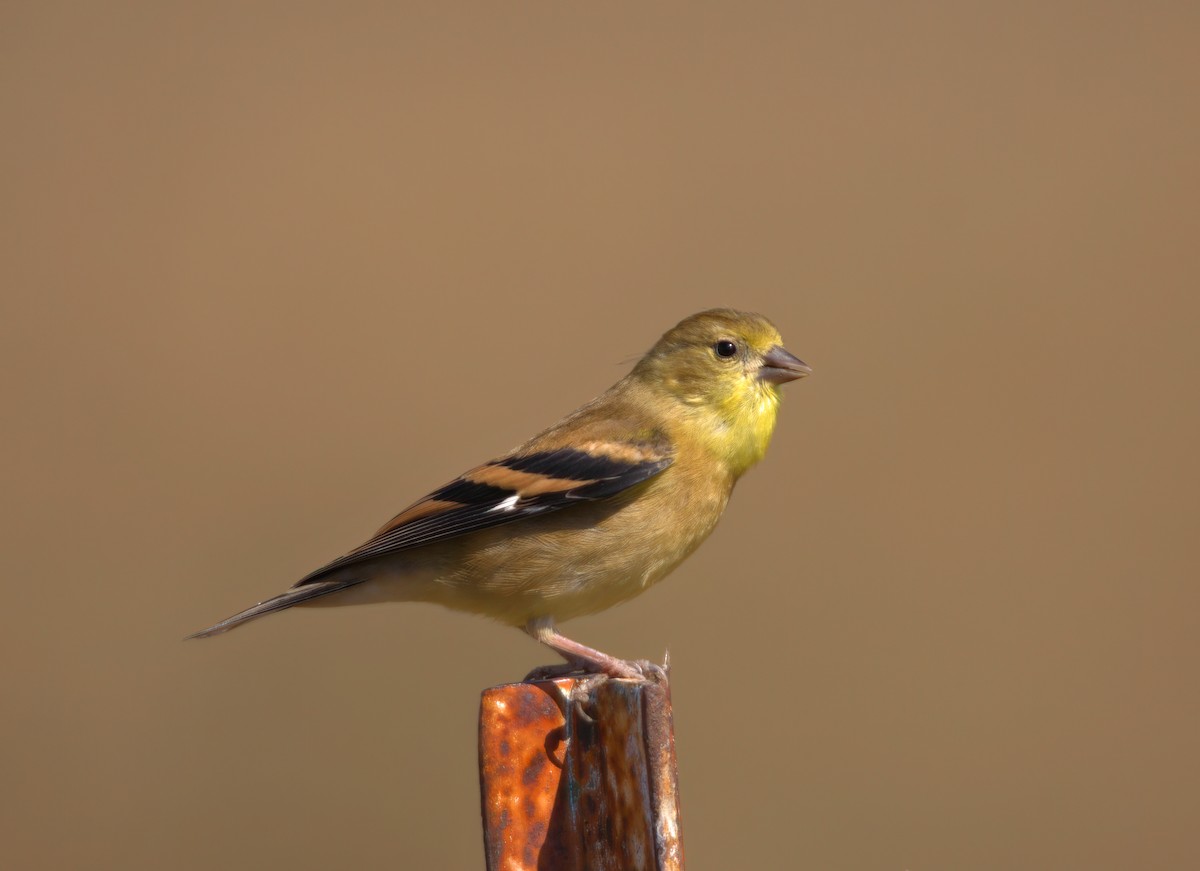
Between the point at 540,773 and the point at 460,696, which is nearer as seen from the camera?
the point at 540,773

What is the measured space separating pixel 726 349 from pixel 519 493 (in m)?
1.13

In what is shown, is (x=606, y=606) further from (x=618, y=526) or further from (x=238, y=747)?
(x=238, y=747)

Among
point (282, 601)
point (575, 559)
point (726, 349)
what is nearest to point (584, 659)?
point (575, 559)

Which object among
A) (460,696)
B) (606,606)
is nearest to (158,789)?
(460,696)

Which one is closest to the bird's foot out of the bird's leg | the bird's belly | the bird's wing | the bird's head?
the bird's leg

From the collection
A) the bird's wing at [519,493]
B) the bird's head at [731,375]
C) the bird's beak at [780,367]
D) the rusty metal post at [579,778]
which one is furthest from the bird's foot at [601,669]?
the bird's beak at [780,367]

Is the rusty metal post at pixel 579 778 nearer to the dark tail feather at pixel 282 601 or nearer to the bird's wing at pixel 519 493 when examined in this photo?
the bird's wing at pixel 519 493

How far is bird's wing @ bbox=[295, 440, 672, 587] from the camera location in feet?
15.2

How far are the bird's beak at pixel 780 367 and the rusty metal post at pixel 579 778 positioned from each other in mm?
2199

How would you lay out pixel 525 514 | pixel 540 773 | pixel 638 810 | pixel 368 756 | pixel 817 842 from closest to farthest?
pixel 638 810 → pixel 540 773 → pixel 525 514 → pixel 817 842 → pixel 368 756

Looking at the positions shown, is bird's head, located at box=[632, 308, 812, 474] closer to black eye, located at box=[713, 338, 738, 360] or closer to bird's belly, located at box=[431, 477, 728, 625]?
black eye, located at box=[713, 338, 738, 360]

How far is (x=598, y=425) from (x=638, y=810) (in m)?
2.62

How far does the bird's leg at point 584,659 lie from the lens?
13.5 ft

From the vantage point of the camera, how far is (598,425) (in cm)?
507
